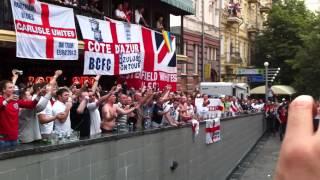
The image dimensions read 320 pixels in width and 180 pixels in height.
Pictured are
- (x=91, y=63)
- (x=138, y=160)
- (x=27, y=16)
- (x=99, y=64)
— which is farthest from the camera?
(x=99, y=64)

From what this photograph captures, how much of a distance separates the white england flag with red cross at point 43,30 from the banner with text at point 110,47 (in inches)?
34.4

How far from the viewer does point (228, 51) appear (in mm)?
53531

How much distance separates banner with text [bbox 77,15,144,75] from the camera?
1600 cm

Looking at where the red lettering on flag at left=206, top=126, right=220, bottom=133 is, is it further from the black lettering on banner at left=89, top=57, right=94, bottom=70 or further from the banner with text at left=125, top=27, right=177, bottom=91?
the black lettering on banner at left=89, top=57, right=94, bottom=70

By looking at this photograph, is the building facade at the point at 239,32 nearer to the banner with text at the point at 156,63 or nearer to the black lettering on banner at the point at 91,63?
the banner with text at the point at 156,63

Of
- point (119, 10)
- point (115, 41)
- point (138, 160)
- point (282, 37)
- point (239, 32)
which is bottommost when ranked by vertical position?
point (138, 160)

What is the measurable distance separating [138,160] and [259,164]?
39.1 ft

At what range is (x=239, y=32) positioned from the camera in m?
58.6

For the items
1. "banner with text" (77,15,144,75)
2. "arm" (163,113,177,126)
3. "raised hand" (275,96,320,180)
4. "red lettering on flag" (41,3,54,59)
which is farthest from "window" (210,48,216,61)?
"raised hand" (275,96,320,180)

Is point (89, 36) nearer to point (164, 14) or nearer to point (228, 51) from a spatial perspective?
point (164, 14)

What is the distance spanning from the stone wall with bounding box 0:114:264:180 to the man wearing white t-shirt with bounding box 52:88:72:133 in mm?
646

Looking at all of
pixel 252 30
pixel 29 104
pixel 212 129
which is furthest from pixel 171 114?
pixel 252 30

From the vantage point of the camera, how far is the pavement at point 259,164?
18.5 meters

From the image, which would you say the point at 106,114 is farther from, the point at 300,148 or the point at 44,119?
the point at 300,148
